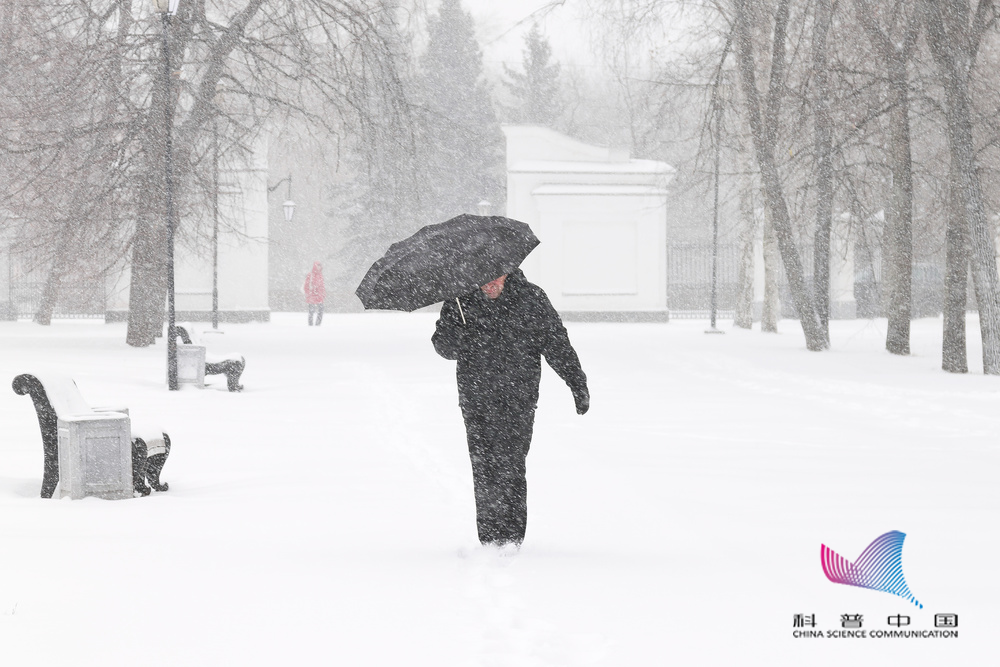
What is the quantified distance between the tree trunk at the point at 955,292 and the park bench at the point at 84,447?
540 inches

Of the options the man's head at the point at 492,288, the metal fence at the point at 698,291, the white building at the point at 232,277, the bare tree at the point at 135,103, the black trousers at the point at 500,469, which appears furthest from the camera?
the metal fence at the point at 698,291

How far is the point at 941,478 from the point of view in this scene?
8.90 m

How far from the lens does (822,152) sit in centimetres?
2012

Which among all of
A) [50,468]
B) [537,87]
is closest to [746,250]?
[50,468]

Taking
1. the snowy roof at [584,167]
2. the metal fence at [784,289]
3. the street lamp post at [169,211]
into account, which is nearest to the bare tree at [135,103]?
the street lamp post at [169,211]

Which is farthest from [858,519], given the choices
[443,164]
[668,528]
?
[443,164]

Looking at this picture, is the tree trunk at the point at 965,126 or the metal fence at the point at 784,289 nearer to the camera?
the tree trunk at the point at 965,126

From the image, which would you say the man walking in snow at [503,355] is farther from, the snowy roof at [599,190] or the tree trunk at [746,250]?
the snowy roof at [599,190]

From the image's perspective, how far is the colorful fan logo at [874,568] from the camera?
18.1 feet

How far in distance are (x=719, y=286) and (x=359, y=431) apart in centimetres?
3746

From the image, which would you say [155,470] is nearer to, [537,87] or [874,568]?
[874,568]

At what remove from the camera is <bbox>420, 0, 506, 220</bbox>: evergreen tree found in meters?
56.6

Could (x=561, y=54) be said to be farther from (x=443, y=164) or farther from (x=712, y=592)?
(x=712, y=592)

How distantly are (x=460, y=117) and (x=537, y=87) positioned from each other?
35.5ft
